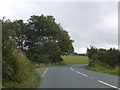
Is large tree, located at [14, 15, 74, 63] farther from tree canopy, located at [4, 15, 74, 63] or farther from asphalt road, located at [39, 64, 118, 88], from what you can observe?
asphalt road, located at [39, 64, 118, 88]

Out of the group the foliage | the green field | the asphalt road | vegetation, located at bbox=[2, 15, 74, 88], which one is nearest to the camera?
the foliage

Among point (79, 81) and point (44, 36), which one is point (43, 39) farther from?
point (79, 81)

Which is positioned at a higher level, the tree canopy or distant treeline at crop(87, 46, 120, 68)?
the tree canopy

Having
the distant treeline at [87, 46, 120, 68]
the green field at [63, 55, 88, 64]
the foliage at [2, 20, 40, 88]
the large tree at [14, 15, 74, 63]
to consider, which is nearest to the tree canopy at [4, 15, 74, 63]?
the large tree at [14, 15, 74, 63]

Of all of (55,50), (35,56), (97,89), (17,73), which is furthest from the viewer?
(55,50)

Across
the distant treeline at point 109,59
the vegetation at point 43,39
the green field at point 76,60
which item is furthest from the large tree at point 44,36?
the distant treeline at point 109,59

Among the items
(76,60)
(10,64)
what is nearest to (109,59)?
(10,64)

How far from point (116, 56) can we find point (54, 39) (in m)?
45.7

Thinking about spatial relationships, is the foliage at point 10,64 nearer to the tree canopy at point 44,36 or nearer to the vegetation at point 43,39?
the vegetation at point 43,39

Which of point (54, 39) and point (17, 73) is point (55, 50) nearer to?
point (54, 39)

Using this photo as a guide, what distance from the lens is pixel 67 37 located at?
11669cm

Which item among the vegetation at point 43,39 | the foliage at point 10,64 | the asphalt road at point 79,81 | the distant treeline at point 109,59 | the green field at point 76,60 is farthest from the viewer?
the green field at point 76,60

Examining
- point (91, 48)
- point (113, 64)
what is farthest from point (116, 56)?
point (91, 48)

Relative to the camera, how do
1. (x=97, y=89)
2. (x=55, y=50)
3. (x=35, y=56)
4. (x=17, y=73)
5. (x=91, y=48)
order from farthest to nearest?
(x=55, y=50) → (x=35, y=56) → (x=91, y=48) → (x=17, y=73) → (x=97, y=89)
